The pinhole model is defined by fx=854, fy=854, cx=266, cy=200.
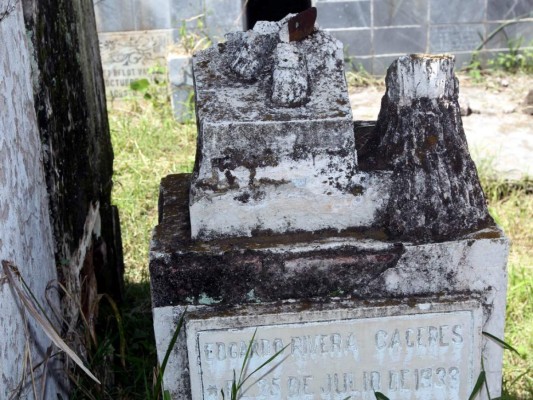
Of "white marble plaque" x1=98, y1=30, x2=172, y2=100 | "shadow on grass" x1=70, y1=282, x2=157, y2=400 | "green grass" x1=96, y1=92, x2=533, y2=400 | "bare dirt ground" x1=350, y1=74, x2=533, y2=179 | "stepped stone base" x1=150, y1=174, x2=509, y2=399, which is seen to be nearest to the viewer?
"stepped stone base" x1=150, y1=174, x2=509, y2=399

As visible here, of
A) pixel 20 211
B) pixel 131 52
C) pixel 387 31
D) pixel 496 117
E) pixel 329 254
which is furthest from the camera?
pixel 387 31

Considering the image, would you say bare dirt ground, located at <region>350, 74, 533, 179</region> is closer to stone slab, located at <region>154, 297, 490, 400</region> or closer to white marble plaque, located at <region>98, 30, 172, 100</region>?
white marble plaque, located at <region>98, 30, 172, 100</region>

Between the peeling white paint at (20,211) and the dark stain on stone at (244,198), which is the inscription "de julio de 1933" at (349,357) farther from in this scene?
the peeling white paint at (20,211)

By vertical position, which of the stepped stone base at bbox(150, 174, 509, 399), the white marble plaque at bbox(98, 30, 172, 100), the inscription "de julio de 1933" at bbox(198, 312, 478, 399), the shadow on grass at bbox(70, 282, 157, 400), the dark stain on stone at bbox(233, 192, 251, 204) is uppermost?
the white marble plaque at bbox(98, 30, 172, 100)

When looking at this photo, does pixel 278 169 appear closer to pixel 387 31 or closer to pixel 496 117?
pixel 496 117

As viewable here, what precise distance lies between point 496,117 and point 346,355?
3158 millimetres

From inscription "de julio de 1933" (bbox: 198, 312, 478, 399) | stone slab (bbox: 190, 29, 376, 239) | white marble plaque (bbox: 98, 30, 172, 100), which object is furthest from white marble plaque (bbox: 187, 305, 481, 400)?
white marble plaque (bbox: 98, 30, 172, 100)

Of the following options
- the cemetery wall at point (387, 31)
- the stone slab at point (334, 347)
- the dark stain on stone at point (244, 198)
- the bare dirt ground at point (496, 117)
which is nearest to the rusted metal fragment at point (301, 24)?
the dark stain on stone at point (244, 198)

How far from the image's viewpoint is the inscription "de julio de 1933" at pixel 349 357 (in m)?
1.92

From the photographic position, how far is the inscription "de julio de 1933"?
6.30ft

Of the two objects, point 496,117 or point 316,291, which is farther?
point 496,117

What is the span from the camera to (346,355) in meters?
1.94

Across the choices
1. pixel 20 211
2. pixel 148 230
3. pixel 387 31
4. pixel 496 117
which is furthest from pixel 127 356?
pixel 387 31

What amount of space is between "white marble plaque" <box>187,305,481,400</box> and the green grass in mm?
248
